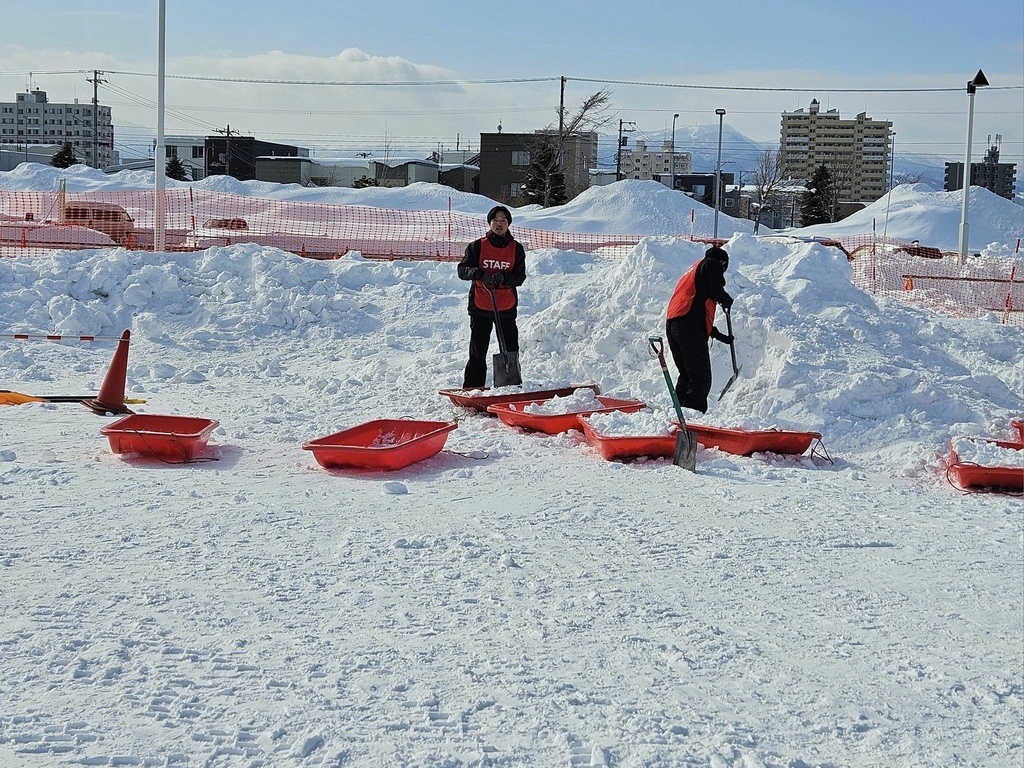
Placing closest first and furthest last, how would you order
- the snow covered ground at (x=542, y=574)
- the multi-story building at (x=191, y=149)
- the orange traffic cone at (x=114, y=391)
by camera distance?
the snow covered ground at (x=542, y=574)
the orange traffic cone at (x=114, y=391)
the multi-story building at (x=191, y=149)

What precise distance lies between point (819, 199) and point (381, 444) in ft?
173

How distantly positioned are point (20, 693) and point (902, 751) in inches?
98.6

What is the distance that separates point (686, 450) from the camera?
6.26m

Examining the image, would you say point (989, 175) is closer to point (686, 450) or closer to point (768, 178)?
point (768, 178)

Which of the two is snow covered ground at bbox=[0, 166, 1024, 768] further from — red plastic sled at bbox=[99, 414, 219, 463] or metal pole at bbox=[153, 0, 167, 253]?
metal pole at bbox=[153, 0, 167, 253]

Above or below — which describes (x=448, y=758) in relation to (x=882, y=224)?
below

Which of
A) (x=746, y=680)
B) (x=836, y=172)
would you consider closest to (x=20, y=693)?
(x=746, y=680)

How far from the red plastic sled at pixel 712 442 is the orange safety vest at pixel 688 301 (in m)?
0.99

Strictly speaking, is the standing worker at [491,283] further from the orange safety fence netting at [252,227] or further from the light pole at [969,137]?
the light pole at [969,137]

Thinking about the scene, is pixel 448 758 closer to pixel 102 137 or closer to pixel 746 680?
pixel 746 680

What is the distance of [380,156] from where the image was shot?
205ft

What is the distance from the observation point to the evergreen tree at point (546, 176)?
42.9 metres

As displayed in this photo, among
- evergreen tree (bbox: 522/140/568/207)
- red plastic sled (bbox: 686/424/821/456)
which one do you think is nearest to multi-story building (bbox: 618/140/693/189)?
evergreen tree (bbox: 522/140/568/207)

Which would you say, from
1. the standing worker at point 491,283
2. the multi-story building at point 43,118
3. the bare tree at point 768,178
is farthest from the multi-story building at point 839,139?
the standing worker at point 491,283
